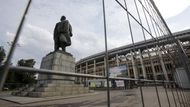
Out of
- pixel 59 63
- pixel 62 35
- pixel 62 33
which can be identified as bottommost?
pixel 59 63

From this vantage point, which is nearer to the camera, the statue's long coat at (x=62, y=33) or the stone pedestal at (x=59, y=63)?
the stone pedestal at (x=59, y=63)

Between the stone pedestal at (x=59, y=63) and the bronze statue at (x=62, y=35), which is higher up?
the bronze statue at (x=62, y=35)

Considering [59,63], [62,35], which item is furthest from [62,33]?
[59,63]

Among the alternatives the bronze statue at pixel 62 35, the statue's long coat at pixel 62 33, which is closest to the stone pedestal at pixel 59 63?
the bronze statue at pixel 62 35

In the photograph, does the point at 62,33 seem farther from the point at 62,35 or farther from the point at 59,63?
the point at 59,63

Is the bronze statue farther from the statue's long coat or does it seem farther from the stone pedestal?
the stone pedestal

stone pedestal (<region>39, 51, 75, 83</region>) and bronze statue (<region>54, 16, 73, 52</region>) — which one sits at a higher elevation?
bronze statue (<region>54, 16, 73, 52</region>)

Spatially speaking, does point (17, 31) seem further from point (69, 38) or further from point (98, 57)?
point (98, 57)

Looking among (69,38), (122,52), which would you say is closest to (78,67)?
(122,52)

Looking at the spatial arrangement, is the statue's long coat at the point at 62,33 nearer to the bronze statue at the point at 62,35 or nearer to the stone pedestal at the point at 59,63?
the bronze statue at the point at 62,35

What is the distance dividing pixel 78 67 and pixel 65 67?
1482 inches

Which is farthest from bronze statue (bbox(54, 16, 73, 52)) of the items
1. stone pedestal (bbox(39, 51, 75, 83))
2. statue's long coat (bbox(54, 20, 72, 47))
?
stone pedestal (bbox(39, 51, 75, 83))

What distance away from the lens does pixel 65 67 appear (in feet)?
24.6

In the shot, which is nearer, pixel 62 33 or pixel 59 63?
pixel 59 63
